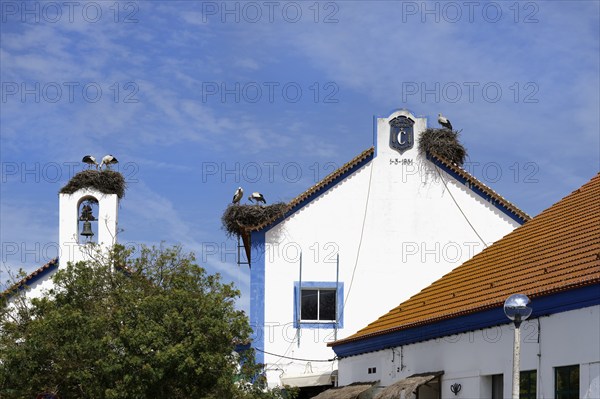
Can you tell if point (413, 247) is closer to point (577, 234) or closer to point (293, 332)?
point (293, 332)

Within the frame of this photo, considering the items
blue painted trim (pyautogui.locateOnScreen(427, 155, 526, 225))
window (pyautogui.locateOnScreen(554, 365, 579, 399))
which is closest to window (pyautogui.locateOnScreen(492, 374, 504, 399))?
window (pyautogui.locateOnScreen(554, 365, 579, 399))

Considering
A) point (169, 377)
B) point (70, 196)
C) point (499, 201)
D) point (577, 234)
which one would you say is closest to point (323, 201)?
point (499, 201)

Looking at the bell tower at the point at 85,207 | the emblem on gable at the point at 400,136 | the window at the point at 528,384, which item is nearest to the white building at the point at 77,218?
the bell tower at the point at 85,207

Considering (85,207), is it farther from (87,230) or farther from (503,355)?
(503,355)

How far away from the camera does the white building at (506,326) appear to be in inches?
729

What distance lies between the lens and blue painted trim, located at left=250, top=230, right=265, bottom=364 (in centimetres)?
3388

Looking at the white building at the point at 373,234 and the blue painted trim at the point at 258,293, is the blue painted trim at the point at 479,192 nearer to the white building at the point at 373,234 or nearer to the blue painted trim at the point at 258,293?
the white building at the point at 373,234

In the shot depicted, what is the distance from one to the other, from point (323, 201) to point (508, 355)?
596 inches

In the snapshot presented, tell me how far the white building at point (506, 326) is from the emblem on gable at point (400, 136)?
839 centimetres

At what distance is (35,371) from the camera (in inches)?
1032

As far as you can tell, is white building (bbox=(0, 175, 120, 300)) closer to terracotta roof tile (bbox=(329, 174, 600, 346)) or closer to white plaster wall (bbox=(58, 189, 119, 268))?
white plaster wall (bbox=(58, 189, 119, 268))

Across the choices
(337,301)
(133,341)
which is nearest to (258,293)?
(337,301)

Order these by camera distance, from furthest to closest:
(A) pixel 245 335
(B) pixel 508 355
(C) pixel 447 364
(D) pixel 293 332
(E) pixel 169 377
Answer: (D) pixel 293 332 → (A) pixel 245 335 → (E) pixel 169 377 → (C) pixel 447 364 → (B) pixel 508 355

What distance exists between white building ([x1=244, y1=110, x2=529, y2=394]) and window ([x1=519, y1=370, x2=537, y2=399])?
14.2m
